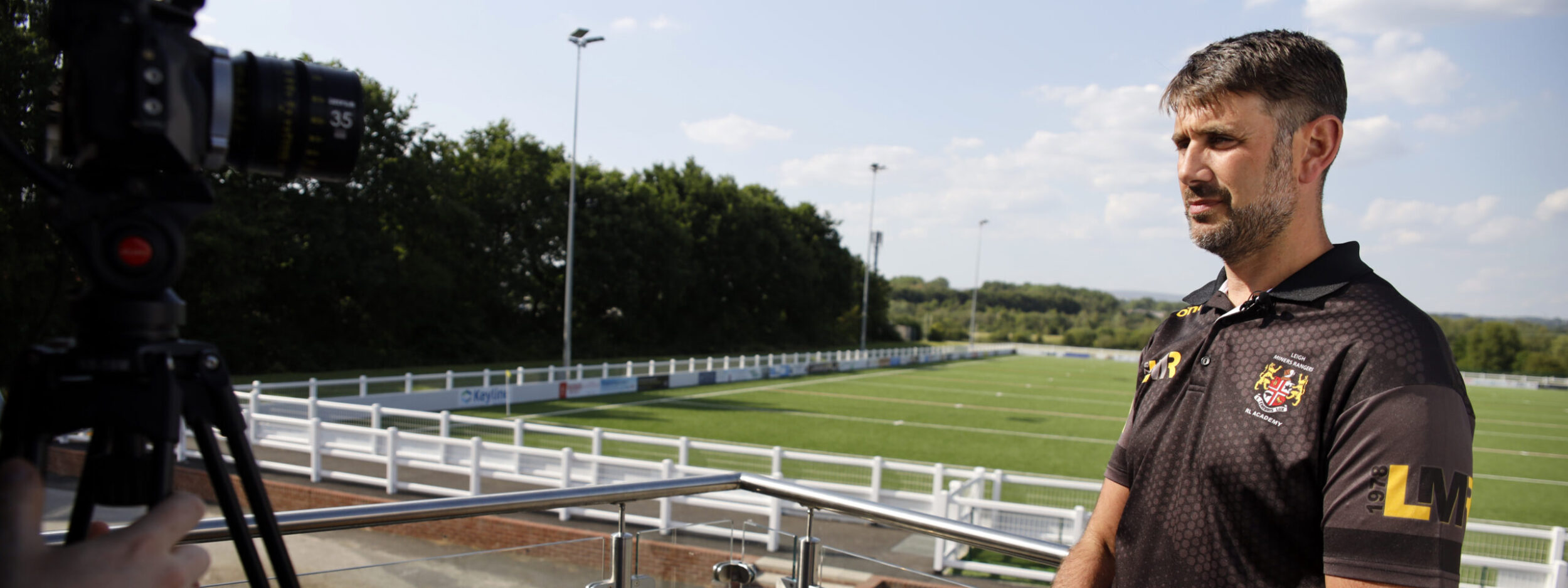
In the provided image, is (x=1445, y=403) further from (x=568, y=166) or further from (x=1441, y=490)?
(x=568, y=166)

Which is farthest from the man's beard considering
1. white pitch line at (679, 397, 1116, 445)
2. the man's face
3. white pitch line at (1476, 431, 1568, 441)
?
white pitch line at (1476, 431, 1568, 441)

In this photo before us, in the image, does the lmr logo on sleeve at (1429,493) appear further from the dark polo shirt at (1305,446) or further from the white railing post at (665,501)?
the white railing post at (665,501)

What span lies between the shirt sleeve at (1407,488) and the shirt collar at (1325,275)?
246mm

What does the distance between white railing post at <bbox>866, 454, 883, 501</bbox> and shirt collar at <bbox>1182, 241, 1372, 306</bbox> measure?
8920mm

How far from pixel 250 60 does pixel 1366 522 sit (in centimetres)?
185

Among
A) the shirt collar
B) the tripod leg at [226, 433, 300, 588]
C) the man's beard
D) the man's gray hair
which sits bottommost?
the tripod leg at [226, 433, 300, 588]

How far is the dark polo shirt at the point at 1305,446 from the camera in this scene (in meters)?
1.24

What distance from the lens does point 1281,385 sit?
145 cm

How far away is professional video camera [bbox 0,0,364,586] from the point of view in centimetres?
105

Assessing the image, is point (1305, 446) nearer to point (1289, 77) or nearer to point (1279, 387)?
point (1279, 387)

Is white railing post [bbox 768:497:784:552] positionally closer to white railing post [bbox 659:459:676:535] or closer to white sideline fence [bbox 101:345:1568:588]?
white sideline fence [bbox 101:345:1568:588]

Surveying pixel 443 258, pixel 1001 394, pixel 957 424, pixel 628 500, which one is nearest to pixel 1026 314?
pixel 1001 394

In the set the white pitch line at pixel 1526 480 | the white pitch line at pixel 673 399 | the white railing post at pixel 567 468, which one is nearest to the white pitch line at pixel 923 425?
the white pitch line at pixel 673 399

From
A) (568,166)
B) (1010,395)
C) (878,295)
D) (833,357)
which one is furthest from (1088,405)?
(878,295)
